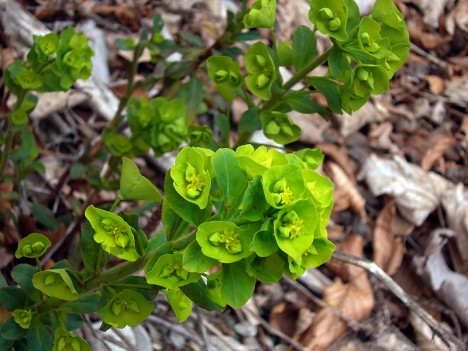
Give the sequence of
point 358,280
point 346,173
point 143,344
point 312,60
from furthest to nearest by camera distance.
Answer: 1. point 346,173
2. point 358,280
3. point 143,344
4. point 312,60

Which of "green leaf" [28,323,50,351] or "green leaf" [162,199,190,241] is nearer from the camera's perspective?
"green leaf" [162,199,190,241]

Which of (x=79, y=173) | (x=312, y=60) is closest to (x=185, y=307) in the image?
(x=312, y=60)

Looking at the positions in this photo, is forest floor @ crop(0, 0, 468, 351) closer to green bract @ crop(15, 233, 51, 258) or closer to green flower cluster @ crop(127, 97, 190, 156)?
green flower cluster @ crop(127, 97, 190, 156)

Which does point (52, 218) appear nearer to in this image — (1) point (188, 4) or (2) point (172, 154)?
(2) point (172, 154)

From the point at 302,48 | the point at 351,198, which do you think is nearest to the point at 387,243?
the point at 351,198

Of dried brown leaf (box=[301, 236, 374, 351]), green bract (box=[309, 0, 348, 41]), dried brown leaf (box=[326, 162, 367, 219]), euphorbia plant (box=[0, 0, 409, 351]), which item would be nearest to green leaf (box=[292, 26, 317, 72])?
euphorbia plant (box=[0, 0, 409, 351])
